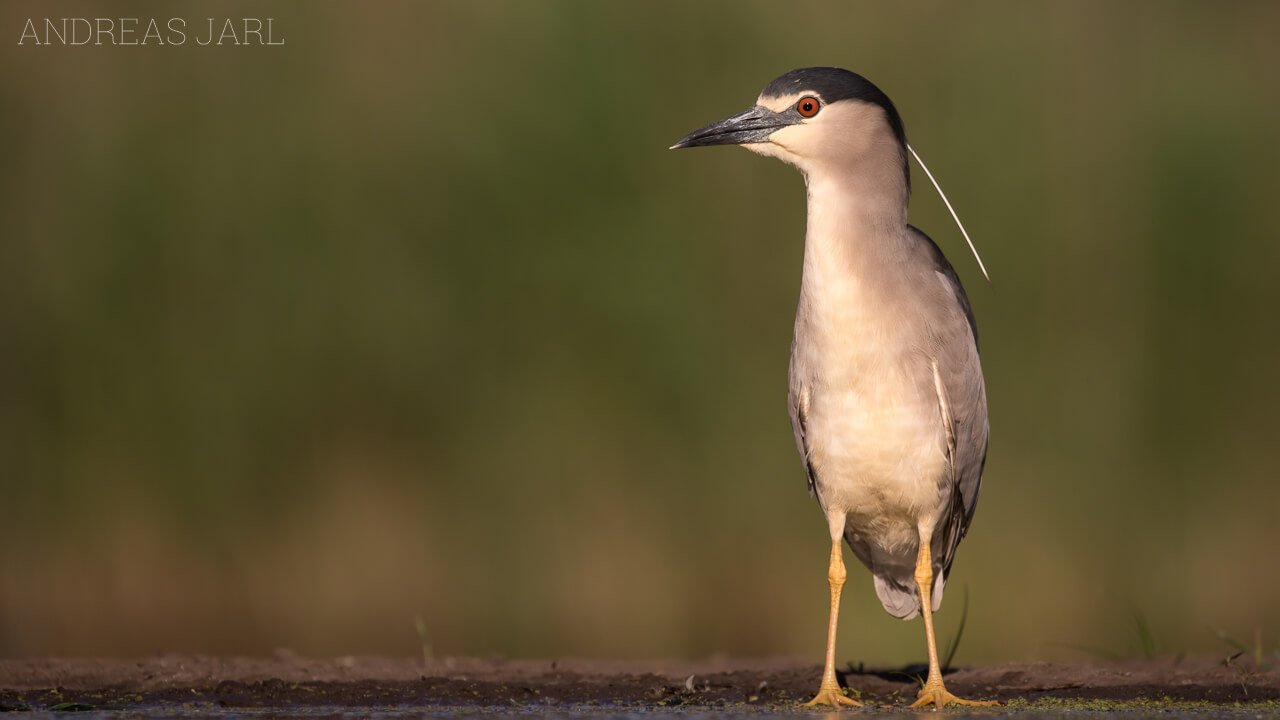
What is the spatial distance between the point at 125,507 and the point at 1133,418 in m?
4.77

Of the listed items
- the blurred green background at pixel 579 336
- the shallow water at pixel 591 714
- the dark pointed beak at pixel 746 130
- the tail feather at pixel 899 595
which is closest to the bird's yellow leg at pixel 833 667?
the shallow water at pixel 591 714

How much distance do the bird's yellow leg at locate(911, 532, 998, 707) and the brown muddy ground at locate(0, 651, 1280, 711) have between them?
141mm

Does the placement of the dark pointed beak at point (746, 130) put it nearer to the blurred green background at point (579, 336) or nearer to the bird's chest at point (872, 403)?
the bird's chest at point (872, 403)

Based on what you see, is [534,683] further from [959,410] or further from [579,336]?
[579,336]

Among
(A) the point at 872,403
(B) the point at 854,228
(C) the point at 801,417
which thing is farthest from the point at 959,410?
(B) the point at 854,228

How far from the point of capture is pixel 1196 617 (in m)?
5.97

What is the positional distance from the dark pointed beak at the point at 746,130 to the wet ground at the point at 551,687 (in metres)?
1.84

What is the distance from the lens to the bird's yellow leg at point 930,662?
3.96m

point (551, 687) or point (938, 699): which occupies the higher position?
point (551, 687)

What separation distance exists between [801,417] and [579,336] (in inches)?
77.6

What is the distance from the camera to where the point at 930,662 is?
4.09 m

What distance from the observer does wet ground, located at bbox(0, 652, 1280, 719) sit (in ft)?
12.1

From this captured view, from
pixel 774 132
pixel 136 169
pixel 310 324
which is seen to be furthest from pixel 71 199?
pixel 774 132

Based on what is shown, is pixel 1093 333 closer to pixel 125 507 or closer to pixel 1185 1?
pixel 1185 1
